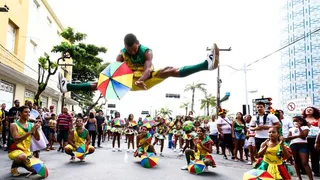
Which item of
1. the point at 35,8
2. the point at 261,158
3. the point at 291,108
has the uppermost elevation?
the point at 35,8

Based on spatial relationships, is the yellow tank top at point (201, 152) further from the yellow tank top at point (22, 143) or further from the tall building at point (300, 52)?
the tall building at point (300, 52)

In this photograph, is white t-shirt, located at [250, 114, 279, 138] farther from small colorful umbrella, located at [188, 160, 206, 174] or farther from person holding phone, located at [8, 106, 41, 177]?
person holding phone, located at [8, 106, 41, 177]

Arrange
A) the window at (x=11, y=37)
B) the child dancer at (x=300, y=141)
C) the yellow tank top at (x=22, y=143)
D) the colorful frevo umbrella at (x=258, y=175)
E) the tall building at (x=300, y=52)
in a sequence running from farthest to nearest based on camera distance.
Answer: the tall building at (x=300, y=52) < the window at (x=11, y=37) < the child dancer at (x=300, y=141) < the yellow tank top at (x=22, y=143) < the colorful frevo umbrella at (x=258, y=175)

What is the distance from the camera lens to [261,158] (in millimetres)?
5867

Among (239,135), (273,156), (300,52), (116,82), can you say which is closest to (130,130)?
(239,135)

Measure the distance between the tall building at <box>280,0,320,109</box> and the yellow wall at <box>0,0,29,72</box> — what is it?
30295mm

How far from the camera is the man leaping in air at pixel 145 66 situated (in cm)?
469

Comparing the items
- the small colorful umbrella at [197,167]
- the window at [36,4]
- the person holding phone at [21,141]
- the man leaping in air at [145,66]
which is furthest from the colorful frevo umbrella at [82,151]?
the window at [36,4]

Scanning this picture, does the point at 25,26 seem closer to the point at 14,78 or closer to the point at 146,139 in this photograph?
the point at 14,78

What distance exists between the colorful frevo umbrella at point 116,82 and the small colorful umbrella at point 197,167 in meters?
3.77

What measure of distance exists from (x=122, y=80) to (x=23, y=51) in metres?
15.7

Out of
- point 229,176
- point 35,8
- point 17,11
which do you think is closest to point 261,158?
point 229,176

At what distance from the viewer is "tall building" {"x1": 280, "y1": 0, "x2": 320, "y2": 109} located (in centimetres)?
3762

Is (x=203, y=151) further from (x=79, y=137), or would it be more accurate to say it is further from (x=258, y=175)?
(x=79, y=137)
